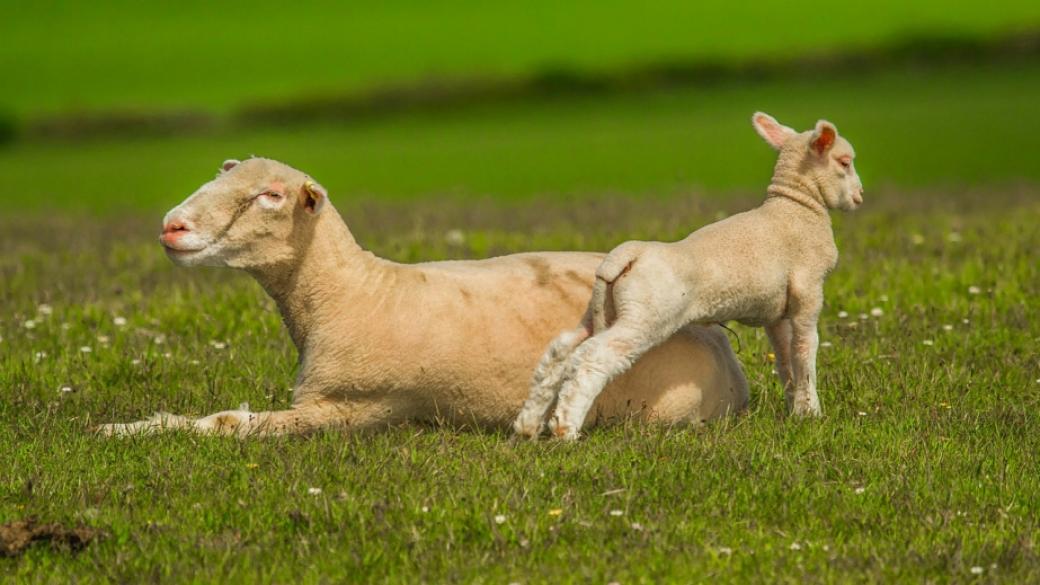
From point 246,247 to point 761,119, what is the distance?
2577 mm

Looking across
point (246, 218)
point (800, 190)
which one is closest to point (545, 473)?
point (246, 218)

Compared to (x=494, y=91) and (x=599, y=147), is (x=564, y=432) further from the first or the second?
(x=494, y=91)

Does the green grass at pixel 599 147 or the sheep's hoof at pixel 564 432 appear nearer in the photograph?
the sheep's hoof at pixel 564 432

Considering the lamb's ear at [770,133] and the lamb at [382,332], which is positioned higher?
the lamb's ear at [770,133]

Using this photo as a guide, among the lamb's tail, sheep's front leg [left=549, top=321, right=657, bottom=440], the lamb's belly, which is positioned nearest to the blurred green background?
the lamb's belly

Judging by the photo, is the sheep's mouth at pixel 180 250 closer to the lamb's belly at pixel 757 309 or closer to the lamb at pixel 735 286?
the lamb at pixel 735 286

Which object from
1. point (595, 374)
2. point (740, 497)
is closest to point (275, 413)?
point (595, 374)

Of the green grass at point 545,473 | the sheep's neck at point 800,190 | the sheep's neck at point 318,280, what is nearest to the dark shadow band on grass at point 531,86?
the green grass at point 545,473

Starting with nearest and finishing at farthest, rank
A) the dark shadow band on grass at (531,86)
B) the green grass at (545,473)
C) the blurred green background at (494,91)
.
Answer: the green grass at (545,473) < the blurred green background at (494,91) < the dark shadow band on grass at (531,86)

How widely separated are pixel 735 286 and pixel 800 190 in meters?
0.71

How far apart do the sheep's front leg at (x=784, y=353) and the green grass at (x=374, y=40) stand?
1895 centimetres

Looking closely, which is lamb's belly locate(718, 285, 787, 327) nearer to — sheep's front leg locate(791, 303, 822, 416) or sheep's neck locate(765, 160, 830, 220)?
sheep's front leg locate(791, 303, 822, 416)

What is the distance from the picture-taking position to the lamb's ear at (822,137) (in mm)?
8055

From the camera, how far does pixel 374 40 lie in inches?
1123
